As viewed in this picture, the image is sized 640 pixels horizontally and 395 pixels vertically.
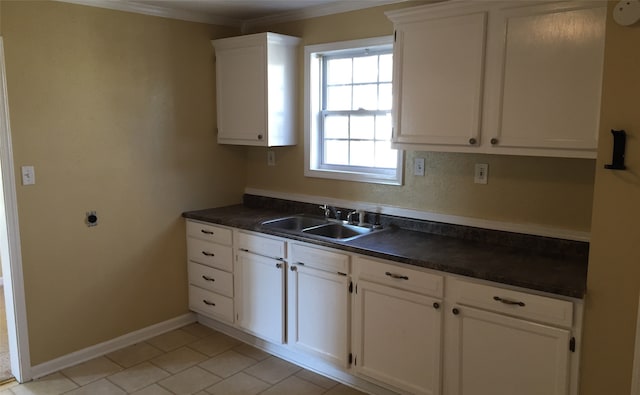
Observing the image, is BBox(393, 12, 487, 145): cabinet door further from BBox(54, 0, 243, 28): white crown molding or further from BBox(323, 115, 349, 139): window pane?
BBox(54, 0, 243, 28): white crown molding

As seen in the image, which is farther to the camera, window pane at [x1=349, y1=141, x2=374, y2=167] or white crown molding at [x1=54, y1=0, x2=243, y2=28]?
window pane at [x1=349, y1=141, x2=374, y2=167]

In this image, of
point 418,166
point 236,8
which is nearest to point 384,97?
point 418,166

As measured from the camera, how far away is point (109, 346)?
3527mm

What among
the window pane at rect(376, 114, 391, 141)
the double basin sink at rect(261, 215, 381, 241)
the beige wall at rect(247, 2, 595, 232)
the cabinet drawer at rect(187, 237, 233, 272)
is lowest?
the cabinet drawer at rect(187, 237, 233, 272)

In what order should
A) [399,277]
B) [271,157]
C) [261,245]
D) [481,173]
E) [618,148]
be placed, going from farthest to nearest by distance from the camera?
1. [271,157]
2. [261,245]
3. [481,173]
4. [399,277]
5. [618,148]

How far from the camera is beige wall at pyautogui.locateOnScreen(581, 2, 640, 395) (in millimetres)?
1939

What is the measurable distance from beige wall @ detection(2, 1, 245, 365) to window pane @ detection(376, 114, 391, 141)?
130cm

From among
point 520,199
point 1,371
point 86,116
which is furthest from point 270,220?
point 1,371

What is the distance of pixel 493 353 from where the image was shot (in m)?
2.39

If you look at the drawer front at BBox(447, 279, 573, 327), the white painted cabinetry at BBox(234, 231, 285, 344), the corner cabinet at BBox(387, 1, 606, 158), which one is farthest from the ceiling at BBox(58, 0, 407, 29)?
the drawer front at BBox(447, 279, 573, 327)

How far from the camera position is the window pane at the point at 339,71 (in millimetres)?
3594

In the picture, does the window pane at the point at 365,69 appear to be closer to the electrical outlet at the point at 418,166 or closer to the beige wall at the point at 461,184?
the beige wall at the point at 461,184

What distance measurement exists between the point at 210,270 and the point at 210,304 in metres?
0.26

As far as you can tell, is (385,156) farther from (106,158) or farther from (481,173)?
(106,158)
